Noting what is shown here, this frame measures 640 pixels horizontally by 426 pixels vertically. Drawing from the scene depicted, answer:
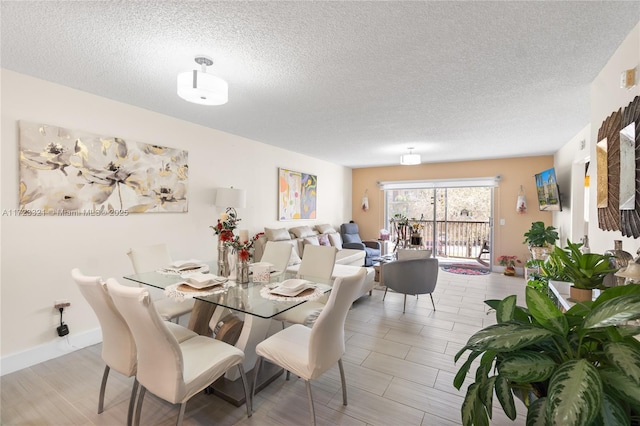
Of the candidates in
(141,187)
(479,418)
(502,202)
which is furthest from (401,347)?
(502,202)

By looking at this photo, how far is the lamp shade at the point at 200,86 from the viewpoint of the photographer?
1992 millimetres

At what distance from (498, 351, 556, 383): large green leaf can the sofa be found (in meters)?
3.13

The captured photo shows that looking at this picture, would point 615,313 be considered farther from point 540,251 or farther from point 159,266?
point 540,251

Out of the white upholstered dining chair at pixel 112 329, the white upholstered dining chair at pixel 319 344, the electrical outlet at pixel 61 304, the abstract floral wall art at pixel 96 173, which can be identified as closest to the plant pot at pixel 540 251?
the white upholstered dining chair at pixel 319 344

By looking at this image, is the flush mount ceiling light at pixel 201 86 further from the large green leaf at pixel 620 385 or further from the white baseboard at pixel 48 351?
the white baseboard at pixel 48 351

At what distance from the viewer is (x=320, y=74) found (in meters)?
2.38

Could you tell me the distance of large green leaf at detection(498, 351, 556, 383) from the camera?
875 mm

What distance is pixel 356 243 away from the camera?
660 cm

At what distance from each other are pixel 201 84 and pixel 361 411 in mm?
2533

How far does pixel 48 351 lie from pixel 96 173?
1705mm

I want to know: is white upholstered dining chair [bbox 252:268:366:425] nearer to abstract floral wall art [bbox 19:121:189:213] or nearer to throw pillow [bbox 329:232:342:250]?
abstract floral wall art [bbox 19:121:189:213]

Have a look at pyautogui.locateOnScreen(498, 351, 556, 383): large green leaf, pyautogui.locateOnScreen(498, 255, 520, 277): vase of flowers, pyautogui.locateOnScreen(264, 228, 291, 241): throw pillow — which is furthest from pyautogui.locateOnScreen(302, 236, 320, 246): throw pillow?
pyautogui.locateOnScreen(498, 351, 556, 383): large green leaf

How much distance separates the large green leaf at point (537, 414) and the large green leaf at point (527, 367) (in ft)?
0.25

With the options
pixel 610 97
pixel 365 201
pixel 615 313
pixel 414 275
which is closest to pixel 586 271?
pixel 615 313
